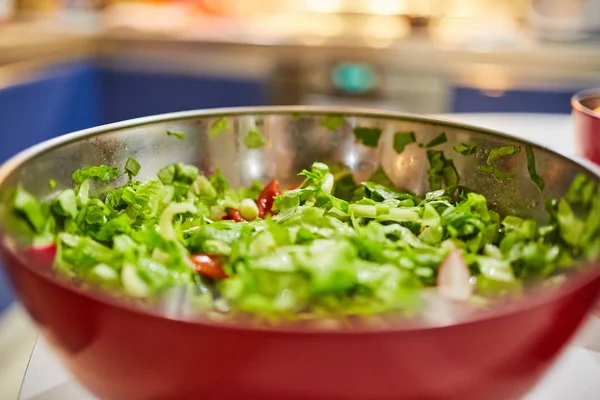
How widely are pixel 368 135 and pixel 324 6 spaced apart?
8.24 feet

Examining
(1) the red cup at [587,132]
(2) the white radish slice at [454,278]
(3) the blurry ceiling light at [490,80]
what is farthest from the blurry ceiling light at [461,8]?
(2) the white radish slice at [454,278]

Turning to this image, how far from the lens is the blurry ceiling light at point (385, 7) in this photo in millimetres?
3082

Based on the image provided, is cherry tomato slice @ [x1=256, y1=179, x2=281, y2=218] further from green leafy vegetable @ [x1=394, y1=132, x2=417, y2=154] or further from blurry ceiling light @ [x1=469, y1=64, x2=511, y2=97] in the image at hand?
blurry ceiling light @ [x1=469, y1=64, x2=511, y2=97]

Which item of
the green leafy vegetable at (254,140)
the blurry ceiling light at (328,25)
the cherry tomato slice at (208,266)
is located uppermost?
the green leafy vegetable at (254,140)

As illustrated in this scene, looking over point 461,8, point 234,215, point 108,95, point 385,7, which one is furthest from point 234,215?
point 461,8

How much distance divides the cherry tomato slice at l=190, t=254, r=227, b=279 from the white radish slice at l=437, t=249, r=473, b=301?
174mm

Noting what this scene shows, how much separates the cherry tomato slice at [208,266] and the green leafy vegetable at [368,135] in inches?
11.6

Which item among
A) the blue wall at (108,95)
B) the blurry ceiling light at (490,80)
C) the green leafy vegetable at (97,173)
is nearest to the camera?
the green leafy vegetable at (97,173)

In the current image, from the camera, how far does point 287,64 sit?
262cm

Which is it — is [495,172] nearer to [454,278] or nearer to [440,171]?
[440,171]

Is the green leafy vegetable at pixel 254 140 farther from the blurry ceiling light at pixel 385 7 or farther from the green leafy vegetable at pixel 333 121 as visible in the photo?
the blurry ceiling light at pixel 385 7

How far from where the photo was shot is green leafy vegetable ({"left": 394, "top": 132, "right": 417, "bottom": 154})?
0.78 m

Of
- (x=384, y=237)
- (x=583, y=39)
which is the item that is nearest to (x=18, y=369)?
(x=384, y=237)

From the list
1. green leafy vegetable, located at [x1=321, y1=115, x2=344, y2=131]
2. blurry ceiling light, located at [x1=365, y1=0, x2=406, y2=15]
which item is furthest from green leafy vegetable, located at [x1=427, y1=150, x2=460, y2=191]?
blurry ceiling light, located at [x1=365, y1=0, x2=406, y2=15]
